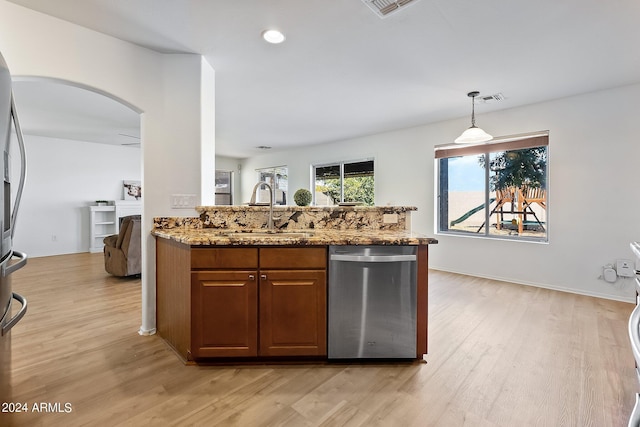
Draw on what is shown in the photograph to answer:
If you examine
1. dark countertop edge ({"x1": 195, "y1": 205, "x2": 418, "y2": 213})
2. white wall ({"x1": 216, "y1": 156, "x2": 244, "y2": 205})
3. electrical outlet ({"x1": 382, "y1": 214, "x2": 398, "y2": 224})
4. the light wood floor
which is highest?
white wall ({"x1": 216, "y1": 156, "x2": 244, "y2": 205})

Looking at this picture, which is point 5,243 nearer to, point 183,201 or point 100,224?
point 183,201

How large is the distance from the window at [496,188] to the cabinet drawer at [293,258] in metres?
3.64

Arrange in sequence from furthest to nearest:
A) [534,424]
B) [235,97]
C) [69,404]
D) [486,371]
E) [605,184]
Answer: [235,97] → [605,184] → [486,371] → [69,404] → [534,424]

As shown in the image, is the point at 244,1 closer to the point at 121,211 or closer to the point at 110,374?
the point at 110,374

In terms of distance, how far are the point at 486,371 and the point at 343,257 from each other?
4.06 feet

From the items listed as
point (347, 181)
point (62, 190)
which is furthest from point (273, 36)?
point (62, 190)

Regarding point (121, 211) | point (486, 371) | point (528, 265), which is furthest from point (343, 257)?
point (121, 211)

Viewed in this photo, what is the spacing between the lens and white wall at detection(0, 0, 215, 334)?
219cm

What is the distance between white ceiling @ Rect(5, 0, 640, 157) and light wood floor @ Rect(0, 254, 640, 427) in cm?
249

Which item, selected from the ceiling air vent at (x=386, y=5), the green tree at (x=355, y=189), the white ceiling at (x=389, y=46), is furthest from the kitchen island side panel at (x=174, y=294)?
the green tree at (x=355, y=189)

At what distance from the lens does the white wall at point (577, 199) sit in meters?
3.39

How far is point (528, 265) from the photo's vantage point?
13.3 ft

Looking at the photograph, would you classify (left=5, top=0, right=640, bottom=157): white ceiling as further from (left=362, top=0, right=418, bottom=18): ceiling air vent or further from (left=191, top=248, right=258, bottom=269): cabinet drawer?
(left=191, top=248, right=258, bottom=269): cabinet drawer

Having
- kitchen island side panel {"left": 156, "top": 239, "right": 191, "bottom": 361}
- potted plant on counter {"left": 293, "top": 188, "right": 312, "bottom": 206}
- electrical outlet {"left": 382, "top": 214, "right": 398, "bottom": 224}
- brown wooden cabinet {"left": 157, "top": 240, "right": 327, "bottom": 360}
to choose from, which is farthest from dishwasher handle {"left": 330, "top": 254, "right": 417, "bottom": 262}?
kitchen island side panel {"left": 156, "top": 239, "right": 191, "bottom": 361}
